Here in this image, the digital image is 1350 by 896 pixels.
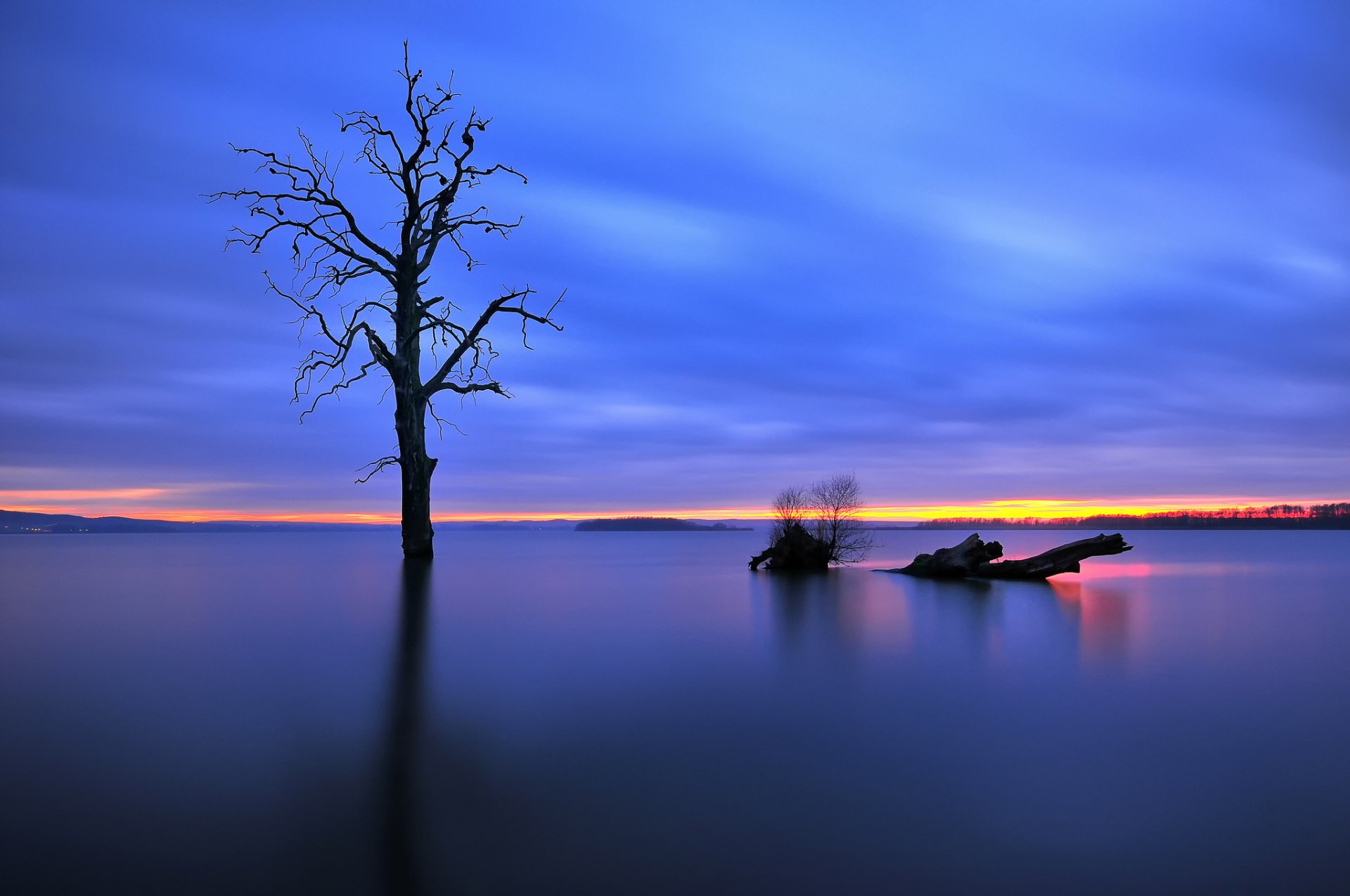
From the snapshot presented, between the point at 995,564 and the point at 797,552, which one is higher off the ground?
the point at 797,552

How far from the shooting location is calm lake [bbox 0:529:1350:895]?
362cm

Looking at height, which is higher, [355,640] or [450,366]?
[450,366]

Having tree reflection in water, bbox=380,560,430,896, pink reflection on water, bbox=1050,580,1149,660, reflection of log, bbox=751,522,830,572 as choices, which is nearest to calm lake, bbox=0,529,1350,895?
tree reflection in water, bbox=380,560,430,896

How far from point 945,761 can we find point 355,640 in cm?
830

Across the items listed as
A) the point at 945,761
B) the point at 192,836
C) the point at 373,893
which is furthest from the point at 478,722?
the point at 945,761

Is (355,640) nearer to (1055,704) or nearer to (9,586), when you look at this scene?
(1055,704)

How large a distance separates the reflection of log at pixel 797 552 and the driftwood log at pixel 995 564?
3459 millimetres

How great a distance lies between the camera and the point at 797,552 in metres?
29.0

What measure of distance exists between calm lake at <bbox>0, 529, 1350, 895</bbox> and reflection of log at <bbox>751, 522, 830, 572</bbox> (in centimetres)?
1571

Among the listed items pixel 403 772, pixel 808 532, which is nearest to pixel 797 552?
pixel 808 532

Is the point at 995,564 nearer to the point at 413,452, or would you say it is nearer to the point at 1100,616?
the point at 1100,616

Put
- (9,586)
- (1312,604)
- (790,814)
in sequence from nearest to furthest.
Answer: (790,814) → (1312,604) → (9,586)

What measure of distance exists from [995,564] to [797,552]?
22.6ft

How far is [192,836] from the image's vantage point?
3.85 meters
